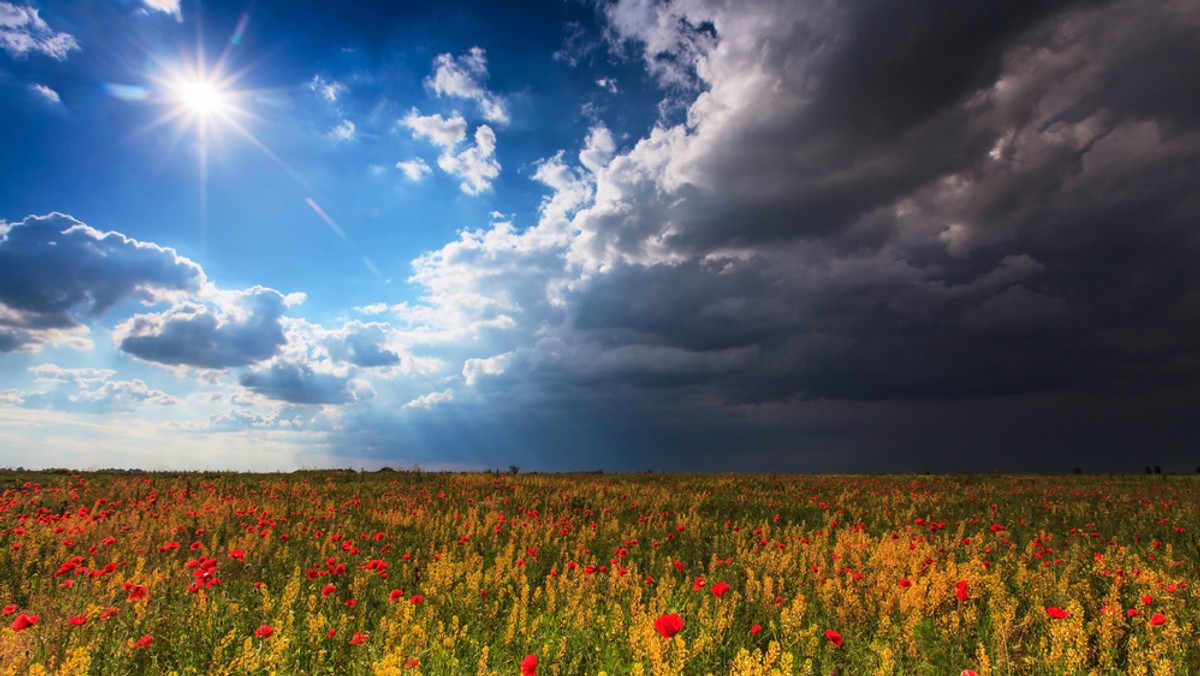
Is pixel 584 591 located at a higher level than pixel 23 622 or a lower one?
lower

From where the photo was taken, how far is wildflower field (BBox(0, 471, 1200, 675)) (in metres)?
4.23

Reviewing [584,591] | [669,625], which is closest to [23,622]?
[584,591]

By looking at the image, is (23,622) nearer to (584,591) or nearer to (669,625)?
(584,591)

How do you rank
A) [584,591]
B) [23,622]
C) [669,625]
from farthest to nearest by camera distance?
[584,591]
[23,622]
[669,625]

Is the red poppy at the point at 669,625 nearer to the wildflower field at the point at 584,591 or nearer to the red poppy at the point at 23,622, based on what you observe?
the wildflower field at the point at 584,591

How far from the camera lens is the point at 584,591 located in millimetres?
5574

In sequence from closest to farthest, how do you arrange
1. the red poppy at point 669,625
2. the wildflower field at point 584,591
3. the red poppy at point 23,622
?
1. the red poppy at point 669,625
2. the red poppy at point 23,622
3. the wildflower field at point 584,591

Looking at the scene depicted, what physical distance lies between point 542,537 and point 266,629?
5.67 metres

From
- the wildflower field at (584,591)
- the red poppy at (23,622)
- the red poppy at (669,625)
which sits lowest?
the wildflower field at (584,591)

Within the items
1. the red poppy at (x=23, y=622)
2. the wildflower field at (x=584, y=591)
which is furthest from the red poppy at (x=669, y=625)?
the red poppy at (x=23, y=622)

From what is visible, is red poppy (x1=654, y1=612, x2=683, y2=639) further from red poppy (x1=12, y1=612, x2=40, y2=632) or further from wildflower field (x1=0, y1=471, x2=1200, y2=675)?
red poppy (x1=12, y1=612, x2=40, y2=632)

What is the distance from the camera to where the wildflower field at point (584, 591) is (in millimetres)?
4230

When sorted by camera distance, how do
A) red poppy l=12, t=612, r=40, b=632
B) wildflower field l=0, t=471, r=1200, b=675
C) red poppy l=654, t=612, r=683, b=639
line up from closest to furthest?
red poppy l=654, t=612, r=683, b=639
red poppy l=12, t=612, r=40, b=632
wildflower field l=0, t=471, r=1200, b=675

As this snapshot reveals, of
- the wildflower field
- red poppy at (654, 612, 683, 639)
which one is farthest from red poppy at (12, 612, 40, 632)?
red poppy at (654, 612, 683, 639)
